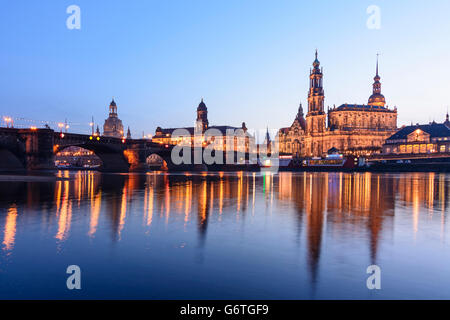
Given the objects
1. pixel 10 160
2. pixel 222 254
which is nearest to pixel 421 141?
pixel 10 160

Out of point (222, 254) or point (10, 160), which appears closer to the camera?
point (222, 254)

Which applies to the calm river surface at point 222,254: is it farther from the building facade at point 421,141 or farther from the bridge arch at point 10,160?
the building facade at point 421,141

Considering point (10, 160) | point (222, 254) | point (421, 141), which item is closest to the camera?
point (222, 254)

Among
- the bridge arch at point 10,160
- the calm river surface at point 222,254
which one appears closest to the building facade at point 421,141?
the bridge arch at point 10,160

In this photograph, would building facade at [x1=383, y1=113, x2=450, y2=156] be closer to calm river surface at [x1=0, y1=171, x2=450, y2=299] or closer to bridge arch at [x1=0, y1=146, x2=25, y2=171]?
bridge arch at [x1=0, y1=146, x2=25, y2=171]

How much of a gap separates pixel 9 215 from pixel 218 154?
387 ft

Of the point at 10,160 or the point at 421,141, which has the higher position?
the point at 421,141

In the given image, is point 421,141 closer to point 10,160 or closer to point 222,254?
point 10,160

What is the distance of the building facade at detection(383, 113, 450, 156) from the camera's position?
14712 cm

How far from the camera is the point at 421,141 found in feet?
495

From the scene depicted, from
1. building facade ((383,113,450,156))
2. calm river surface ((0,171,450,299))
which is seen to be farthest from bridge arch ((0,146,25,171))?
building facade ((383,113,450,156))

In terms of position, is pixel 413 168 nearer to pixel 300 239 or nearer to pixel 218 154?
pixel 218 154

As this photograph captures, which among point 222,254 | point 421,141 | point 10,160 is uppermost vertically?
point 421,141
